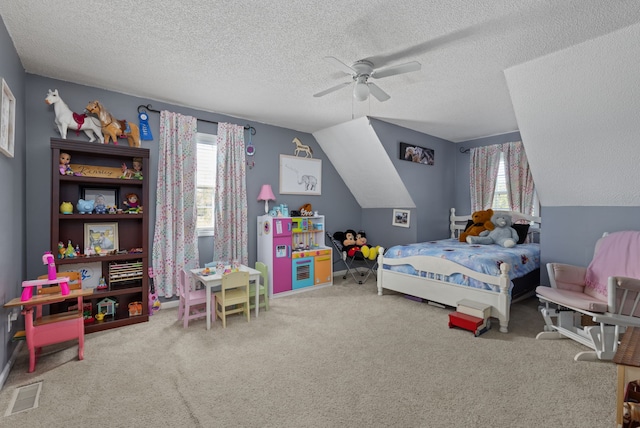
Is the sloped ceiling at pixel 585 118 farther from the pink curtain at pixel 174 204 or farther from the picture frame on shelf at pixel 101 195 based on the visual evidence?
the picture frame on shelf at pixel 101 195

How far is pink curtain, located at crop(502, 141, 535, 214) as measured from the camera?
194 inches

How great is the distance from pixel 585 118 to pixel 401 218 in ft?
9.87

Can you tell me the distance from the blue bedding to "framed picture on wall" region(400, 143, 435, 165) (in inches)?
64.3

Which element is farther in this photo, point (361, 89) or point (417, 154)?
point (417, 154)

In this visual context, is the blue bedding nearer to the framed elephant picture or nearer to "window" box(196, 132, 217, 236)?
the framed elephant picture

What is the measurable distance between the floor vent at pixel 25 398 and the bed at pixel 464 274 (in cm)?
368

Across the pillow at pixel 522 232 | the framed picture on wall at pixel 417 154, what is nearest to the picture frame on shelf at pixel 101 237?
the framed picture on wall at pixel 417 154

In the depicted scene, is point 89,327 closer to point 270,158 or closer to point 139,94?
point 139,94

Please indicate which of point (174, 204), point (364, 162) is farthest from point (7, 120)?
point (364, 162)

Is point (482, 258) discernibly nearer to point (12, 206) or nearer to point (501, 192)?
point (501, 192)

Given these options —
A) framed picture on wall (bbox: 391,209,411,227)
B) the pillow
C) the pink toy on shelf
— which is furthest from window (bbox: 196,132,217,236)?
the pillow

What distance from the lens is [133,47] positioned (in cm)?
252

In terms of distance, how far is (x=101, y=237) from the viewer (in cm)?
331

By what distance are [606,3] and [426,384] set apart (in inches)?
111
